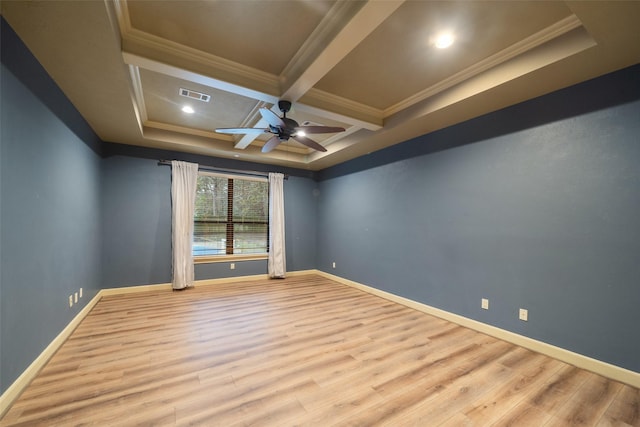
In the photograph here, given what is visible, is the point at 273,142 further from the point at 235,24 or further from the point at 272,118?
the point at 235,24

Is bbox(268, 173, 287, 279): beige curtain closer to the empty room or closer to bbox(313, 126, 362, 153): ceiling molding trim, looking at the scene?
Answer: bbox(313, 126, 362, 153): ceiling molding trim

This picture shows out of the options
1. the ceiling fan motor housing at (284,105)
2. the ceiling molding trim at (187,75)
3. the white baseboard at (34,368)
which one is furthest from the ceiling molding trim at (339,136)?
the white baseboard at (34,368)

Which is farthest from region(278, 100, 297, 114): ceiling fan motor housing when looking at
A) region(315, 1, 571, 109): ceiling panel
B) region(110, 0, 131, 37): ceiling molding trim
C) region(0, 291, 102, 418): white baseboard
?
region(0, 291, 102, 418): white baseboard

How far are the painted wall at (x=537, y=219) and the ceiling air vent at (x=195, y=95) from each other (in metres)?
3.02

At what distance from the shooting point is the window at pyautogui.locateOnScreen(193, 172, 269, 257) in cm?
531

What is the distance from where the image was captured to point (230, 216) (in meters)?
5.60

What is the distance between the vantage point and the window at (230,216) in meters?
5.31

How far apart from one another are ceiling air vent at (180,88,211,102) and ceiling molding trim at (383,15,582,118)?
2.56 meters

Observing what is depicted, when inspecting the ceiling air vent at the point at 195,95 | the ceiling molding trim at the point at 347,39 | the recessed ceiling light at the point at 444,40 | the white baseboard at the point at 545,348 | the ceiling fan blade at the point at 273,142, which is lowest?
the white baseboard at the point at 545,348

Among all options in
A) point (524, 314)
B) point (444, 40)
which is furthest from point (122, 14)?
point (524, 314)

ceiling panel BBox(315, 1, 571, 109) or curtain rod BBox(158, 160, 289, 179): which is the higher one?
ceiling panel BBox(315, 1, 571, 109)

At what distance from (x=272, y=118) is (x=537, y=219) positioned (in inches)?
119

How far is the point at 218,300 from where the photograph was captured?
416 centimetres

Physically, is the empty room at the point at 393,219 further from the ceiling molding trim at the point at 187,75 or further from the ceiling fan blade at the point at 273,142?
the ceiling fan blade at the point at 273,142
